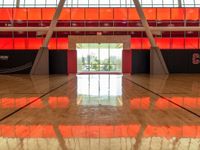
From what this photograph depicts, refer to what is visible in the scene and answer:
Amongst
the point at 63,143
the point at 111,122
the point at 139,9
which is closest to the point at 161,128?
the point at 111,122

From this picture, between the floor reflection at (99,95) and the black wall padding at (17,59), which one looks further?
the black wall padding at (17,59)

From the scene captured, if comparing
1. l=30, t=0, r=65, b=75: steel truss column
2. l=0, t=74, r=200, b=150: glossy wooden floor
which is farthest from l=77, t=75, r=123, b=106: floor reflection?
l=30, t=0, r=65, b=75: steel truss column

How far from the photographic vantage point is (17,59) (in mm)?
48000

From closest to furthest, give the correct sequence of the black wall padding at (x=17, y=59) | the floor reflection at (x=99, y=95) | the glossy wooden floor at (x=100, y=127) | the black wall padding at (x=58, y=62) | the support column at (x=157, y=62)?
the glossy wooden floor at (x=100, y=127)
the floor reflection at (x=99, y=95)
the support column at (x=157, y=62)
the black wall padding at (x=17, y=59)
the black wall padding at (x=58, y=62)

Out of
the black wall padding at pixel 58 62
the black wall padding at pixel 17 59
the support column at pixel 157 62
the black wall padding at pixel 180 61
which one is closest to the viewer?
the support column at pixel 157 62

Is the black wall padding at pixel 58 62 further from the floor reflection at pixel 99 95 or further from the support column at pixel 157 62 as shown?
the floor reflection at pixel 99 95

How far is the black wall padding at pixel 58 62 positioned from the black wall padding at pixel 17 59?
2731 mm

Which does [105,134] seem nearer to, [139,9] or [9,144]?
[9,144]

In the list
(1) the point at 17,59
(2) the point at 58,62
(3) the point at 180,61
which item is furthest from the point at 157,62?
(1) the point at 17,59

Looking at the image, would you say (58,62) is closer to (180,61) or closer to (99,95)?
(180,61)

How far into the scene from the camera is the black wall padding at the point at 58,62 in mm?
48969

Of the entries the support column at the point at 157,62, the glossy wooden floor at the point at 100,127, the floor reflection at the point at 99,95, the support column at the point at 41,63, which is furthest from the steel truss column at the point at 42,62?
the glossy wooden floor at the point at 100,127

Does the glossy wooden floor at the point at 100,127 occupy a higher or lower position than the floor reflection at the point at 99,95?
higher

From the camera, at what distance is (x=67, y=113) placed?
36.5ft
